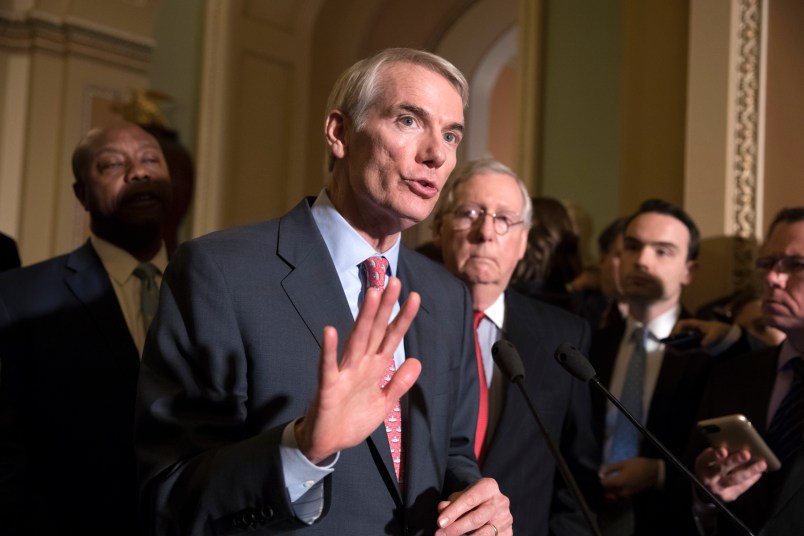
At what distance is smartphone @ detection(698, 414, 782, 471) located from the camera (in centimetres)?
224

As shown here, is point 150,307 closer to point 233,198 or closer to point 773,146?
point 773,146

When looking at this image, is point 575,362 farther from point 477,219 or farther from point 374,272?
point 477,219

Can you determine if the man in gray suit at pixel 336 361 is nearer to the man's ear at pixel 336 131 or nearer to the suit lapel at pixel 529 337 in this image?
the man's ear at pixel 336 131

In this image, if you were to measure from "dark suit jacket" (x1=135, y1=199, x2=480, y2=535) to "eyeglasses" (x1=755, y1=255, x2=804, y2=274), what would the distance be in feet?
4.48

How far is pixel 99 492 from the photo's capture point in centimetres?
227

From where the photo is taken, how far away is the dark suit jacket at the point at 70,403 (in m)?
2.25

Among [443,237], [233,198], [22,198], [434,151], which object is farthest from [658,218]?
[22,198]

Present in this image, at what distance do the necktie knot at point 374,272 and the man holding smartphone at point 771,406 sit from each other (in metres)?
1.09

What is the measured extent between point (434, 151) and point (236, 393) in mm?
576

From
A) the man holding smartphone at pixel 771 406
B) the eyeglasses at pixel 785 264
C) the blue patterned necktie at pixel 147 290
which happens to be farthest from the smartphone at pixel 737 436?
the blue patterned necktie at pixel 147 290

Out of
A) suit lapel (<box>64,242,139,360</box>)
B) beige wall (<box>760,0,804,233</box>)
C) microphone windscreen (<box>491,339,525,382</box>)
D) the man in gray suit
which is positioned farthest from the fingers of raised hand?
beige wall (<box>760,0,804,233</box>)

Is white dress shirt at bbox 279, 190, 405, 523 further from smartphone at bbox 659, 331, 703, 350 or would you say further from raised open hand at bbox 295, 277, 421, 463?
smartphone at bbox 659, 331, 703, 350

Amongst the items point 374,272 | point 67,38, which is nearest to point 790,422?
point 374,272

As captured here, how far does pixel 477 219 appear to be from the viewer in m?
2.64
